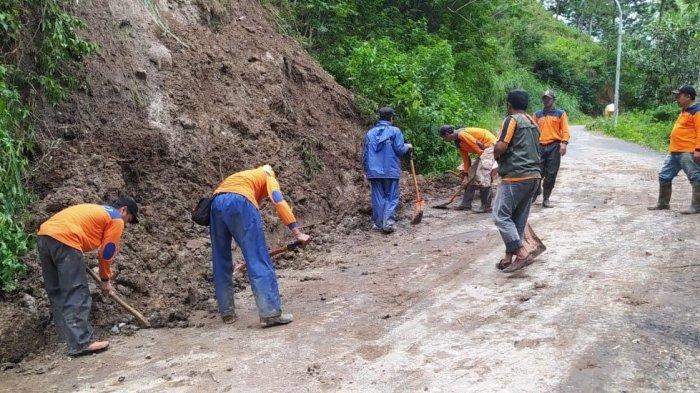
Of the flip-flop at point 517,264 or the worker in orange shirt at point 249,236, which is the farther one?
the flip-flop at point 517,264

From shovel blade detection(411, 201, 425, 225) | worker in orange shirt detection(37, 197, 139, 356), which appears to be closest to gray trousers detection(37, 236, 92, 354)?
worker in orange shirt detection(37, 197, 139, 356)

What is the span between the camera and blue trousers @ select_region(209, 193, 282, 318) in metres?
5.07

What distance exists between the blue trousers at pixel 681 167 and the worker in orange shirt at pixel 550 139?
54.0 inches

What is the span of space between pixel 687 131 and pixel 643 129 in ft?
57.6

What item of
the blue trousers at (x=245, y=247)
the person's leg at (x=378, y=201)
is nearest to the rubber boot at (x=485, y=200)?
the person's leg at (x=378, y=201)

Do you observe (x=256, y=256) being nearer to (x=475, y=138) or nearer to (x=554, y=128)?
(x=475, y=138)

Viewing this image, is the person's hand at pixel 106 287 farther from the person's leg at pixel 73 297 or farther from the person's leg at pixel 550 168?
the person's leg at pixel 550 168

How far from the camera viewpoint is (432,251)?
7.10 meters

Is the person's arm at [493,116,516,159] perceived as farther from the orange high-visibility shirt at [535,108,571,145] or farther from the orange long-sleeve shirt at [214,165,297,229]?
the orange high-visibility shirt at [535,108,571,145]

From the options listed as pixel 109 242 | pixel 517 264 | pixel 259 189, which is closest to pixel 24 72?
pixel 109 242

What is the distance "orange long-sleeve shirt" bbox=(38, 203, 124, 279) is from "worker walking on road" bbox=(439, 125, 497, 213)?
547 cm

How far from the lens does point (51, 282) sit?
192 inches

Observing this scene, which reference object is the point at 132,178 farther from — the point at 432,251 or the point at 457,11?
the point at 457,11

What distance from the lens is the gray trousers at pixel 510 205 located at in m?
5.74
